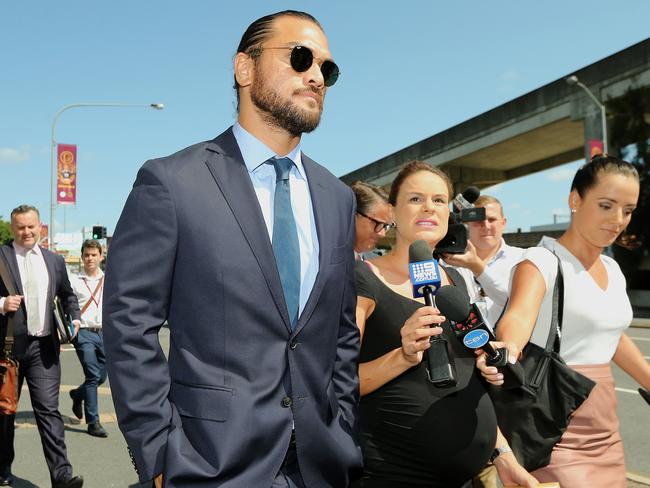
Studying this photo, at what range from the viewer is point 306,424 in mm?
2135

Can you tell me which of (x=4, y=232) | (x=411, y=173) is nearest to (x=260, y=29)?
(x=411, y=173)

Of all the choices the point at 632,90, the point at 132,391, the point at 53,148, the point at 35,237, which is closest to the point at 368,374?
the point at 132,391

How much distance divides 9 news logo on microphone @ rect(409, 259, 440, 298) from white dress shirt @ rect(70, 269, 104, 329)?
20.5ft

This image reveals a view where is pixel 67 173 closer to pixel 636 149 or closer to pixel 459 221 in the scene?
pixel 636 149

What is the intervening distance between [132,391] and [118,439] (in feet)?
18.5

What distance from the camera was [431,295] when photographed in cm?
238

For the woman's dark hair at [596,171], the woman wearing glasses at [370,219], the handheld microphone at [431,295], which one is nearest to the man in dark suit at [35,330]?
the woman wearing glasses at [370,219]

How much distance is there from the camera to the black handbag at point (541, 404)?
2658 mm

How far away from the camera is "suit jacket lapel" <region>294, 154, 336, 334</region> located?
86.0 inches

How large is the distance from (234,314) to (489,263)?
321 cm

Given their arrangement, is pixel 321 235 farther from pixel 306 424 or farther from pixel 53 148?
pixel 53 148

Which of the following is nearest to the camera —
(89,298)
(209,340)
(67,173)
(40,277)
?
(209,340)

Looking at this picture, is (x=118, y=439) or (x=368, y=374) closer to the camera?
(x=368, y=374)

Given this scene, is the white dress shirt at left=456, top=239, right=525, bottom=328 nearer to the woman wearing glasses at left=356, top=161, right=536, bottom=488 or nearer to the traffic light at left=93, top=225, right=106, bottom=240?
the woman wearing glasses at left=356, top=161, right=536, bottom=488
